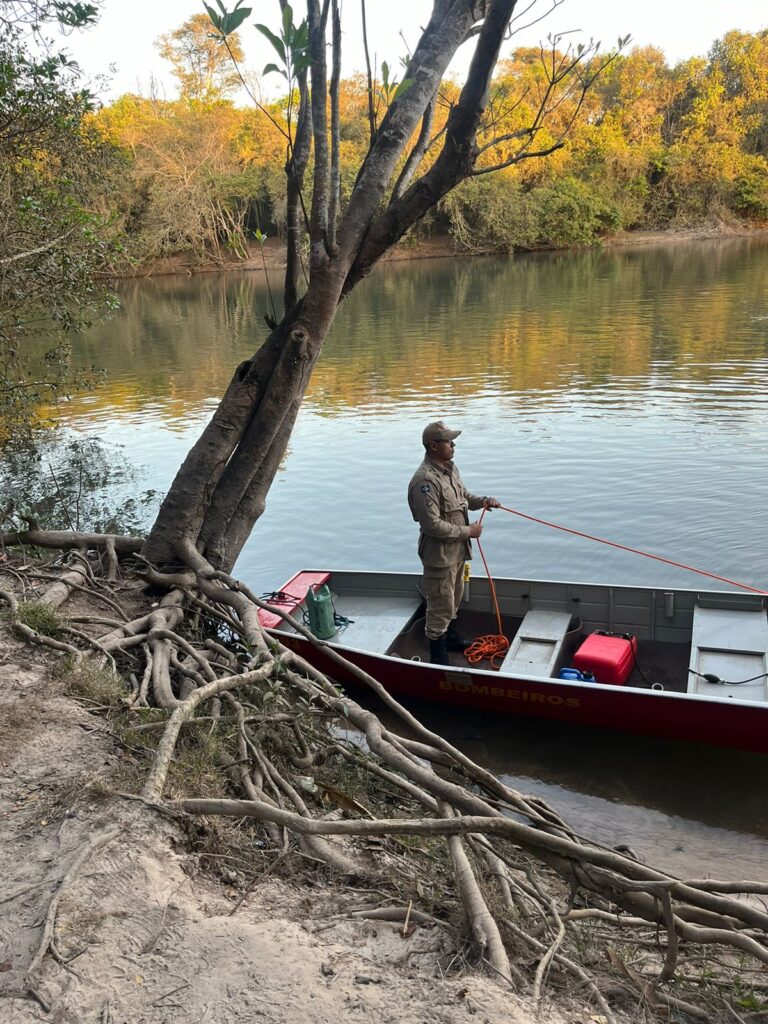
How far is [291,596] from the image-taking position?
8.31 meters

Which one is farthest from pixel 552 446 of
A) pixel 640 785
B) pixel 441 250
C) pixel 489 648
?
pixel 441 250

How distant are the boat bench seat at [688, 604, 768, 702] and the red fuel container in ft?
1.71

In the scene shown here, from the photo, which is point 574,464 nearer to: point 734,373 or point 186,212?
point 734,373

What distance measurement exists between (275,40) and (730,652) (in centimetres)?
566

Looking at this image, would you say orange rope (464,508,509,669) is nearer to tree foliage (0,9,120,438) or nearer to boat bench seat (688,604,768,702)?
boat bench seat (688,604,768,702)

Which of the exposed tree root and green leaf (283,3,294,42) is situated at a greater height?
green leaf (283,3,294,42)

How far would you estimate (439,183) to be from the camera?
6188 mm

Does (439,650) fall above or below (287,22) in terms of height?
below

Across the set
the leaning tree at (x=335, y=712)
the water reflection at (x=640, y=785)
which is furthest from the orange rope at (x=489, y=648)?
the leaning tree at (x=335, y=712)

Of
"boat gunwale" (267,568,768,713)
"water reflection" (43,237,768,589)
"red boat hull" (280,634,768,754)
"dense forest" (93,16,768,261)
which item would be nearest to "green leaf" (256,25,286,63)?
"boat gunwale" (267,568,768,713)

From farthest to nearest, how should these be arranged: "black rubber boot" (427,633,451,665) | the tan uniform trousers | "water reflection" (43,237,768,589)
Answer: "water reflection" (43,237,768,589) → "black rubber boot" (427,633,451,665) → the tan uniform trousers

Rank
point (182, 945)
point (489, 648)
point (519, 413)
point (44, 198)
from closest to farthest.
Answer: point (182, 945), point (489, 648), point (44, 198), point (519, 413)

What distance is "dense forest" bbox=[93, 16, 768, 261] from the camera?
1876 inches

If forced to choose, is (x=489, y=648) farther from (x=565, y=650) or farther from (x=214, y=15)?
(x=214, y=15)
